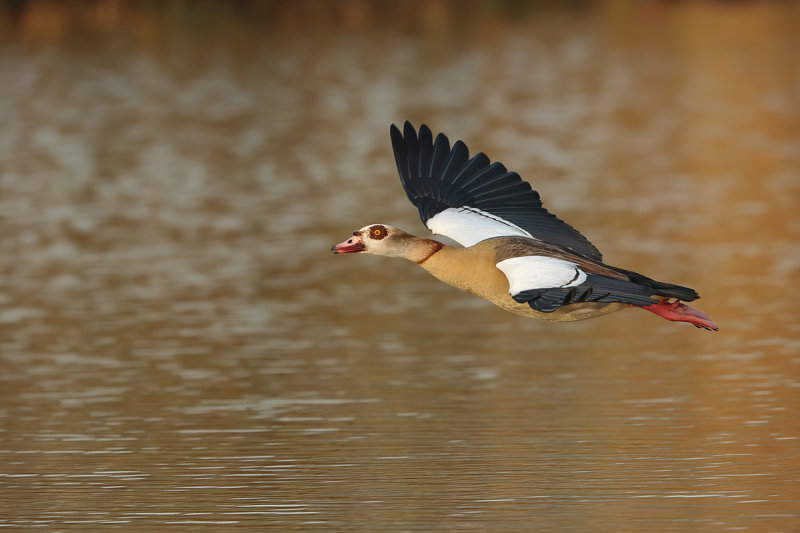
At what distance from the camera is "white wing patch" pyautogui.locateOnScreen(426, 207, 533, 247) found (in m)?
14.1

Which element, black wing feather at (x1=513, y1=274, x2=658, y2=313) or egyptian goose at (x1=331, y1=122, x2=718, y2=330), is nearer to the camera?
black wing feather at (x1=513, y1=274, x2=658, y2=313)

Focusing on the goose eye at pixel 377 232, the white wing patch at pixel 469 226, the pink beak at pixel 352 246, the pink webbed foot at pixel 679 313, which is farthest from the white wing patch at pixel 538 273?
the pink beak at pixel 352 246

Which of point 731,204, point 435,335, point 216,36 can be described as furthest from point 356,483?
point 216,36

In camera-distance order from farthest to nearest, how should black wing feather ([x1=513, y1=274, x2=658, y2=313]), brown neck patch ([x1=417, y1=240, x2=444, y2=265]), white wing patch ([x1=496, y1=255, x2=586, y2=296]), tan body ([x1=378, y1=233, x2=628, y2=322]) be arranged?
1. brown neck patch ([x1=417, y1=240, x2=444, y2=265])
2. tan body ([x1=378, y1=233, x2=628, y2=322])
3. white wing patch ([x1=496, y1=255, x2=586, y2=296])
4. black wing feather ([x1=513, y1=274, x2=658, y2=313])

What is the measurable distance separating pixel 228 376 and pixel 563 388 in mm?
3355

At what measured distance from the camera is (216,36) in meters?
64.0

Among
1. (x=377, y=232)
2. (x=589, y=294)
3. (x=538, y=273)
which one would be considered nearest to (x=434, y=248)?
(x=377, y=232)

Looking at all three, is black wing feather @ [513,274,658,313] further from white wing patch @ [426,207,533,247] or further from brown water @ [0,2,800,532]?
white wing patch @ [426,207,533,247]

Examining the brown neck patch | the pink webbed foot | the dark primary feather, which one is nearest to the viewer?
the pink webbed foot

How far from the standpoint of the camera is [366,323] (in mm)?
21094

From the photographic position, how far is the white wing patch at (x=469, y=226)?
14078 mm

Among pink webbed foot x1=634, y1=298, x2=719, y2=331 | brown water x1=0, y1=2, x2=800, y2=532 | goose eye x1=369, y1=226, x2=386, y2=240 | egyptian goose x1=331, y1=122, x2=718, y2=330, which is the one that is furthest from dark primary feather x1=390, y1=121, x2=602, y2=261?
brown water x1=0, y1=2, x2=800, y2=532

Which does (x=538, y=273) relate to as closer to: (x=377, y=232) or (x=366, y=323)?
(x=377, y=232)

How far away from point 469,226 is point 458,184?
48 cm
